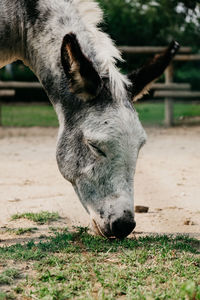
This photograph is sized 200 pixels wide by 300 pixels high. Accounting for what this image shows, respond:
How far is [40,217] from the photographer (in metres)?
3.76

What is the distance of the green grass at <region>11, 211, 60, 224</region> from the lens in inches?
147

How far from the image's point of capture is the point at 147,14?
20.6m

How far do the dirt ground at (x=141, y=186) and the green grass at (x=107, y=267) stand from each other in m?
0.56

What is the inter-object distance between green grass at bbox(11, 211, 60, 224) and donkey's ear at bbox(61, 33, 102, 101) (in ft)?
4.05

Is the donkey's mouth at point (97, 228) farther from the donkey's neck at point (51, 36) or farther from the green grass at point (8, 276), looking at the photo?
the donkey's neck at point (51, 36)

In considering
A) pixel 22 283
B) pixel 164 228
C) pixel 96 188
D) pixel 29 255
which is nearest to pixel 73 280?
pixel 22 283

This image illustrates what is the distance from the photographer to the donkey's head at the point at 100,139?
2.76 meters

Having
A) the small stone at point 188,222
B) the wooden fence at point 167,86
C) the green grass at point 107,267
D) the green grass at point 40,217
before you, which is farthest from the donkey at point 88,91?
the wooden fence at point 167,86

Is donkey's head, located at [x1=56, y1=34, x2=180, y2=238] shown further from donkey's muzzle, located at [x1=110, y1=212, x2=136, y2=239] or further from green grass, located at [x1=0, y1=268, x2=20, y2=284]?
green grass, located at [x1=0, y1=268, x2=20, y2=284]

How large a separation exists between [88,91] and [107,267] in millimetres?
1190

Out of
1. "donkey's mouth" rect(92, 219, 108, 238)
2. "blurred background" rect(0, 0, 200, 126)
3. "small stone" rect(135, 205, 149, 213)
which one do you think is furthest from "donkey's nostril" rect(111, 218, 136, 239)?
"blurred background" rect(0, 0, 200, 126)

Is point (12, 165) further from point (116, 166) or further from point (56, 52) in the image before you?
point (116, 166)

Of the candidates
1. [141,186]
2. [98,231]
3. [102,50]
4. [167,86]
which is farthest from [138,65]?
[98,231]

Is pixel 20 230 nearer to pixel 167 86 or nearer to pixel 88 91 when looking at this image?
pixel 88 91
